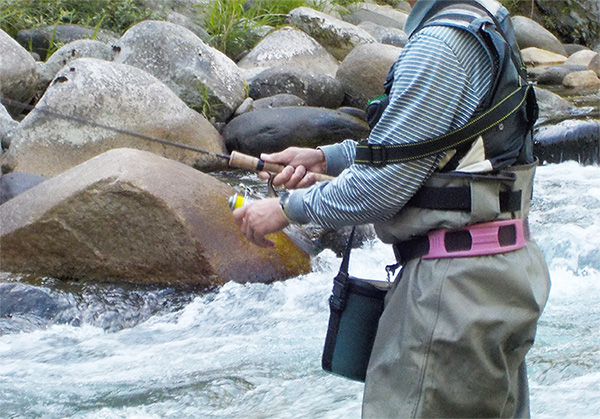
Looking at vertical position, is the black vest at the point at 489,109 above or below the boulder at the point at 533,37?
above

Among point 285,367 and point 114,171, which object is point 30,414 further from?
point 114,171

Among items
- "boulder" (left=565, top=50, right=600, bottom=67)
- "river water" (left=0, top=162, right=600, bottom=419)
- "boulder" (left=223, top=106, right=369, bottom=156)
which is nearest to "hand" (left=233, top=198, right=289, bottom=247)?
"river water" (left=0, top=162, right=600, bottom=419)

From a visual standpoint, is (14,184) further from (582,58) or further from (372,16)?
(582,58)

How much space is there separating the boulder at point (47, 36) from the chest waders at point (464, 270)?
927 cm

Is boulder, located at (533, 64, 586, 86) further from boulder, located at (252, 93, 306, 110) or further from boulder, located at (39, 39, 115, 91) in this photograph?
boulder, located at (39, 39, 115, 91)

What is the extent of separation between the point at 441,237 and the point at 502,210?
166mm

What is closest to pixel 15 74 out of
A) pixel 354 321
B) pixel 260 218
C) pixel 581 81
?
pixel 260 218

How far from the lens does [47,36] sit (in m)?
10.7

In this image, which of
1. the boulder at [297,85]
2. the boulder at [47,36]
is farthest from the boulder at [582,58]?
the boulder at [47,36]

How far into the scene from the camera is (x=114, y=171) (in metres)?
4.92

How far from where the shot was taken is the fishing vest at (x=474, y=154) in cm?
192

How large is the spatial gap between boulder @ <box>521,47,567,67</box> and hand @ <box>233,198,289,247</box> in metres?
15.2

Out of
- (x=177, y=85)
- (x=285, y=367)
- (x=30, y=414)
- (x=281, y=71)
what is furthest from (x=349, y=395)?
(x=281, y=71)

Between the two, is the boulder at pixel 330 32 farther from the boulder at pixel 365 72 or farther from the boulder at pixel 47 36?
the boulder at pixel 47 36
